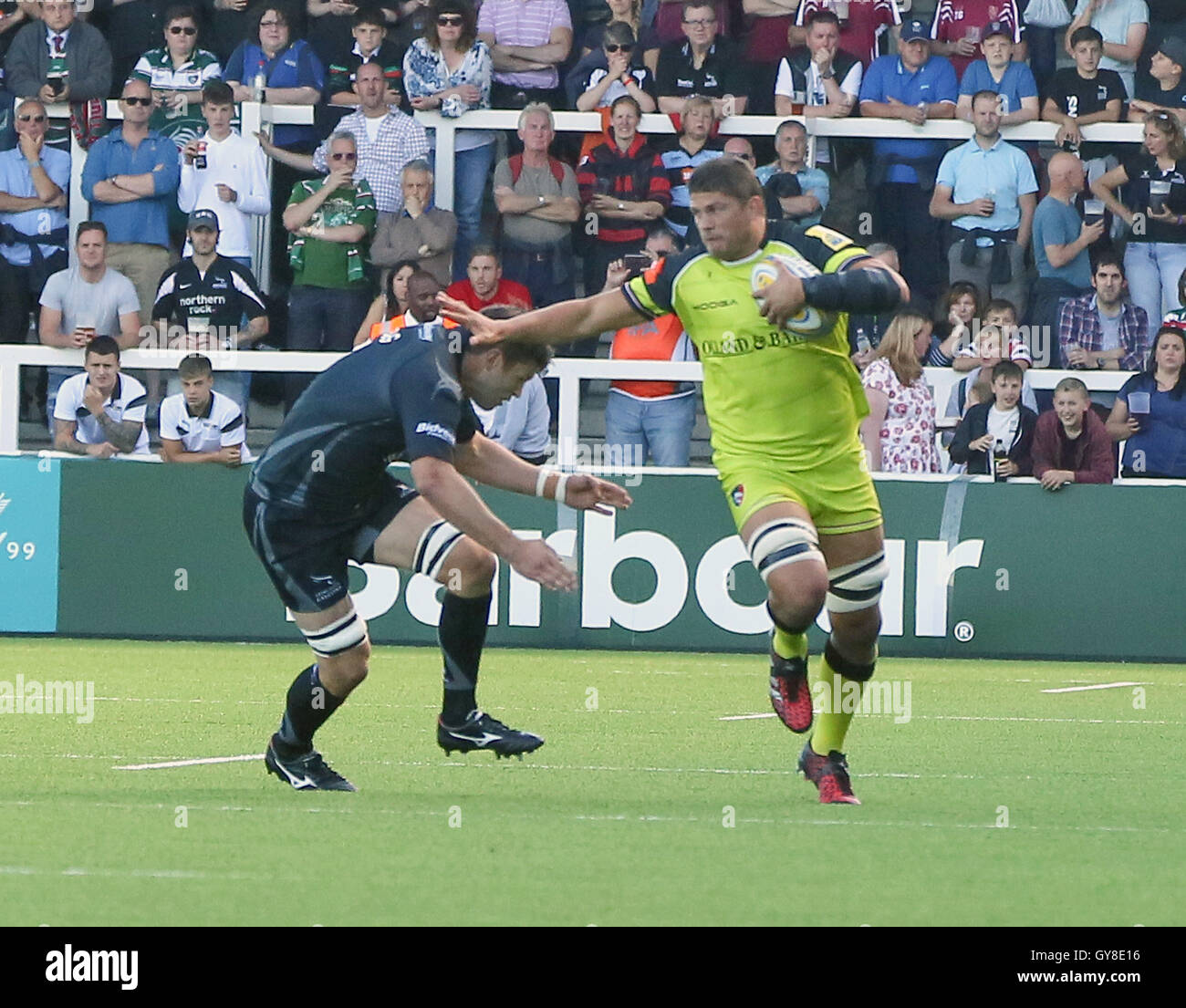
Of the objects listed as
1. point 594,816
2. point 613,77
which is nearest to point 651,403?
point 613,77

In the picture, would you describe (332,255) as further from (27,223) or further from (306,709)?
(306,709)

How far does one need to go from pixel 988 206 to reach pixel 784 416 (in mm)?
10064

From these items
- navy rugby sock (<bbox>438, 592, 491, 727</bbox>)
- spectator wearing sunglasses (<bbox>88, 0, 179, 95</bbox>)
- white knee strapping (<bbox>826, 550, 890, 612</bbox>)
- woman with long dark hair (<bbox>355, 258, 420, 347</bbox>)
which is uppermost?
spectator wearing sunglasses (<bbox>88, 0, 179, 95</bbox>)

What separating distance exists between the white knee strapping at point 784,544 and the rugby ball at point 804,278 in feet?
2.47

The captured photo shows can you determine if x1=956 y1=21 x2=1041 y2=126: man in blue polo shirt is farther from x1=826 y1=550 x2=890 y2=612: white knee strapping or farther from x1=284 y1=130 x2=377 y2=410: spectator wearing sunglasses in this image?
x1=826 y1=550 x2=890 y2=612: white knee strapping

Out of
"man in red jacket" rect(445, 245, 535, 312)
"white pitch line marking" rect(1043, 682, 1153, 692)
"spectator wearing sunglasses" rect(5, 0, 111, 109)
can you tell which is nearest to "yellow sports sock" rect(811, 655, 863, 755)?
"white pitch line marking" rect(1043, 682, 1153, 692)

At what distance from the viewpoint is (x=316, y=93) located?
18.8 meters

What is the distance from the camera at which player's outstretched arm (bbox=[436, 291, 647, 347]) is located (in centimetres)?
820

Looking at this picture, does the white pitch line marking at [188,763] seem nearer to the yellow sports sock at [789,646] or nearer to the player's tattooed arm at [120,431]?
the yellow sports sock at [789,646]

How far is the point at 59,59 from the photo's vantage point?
1894 centimetres

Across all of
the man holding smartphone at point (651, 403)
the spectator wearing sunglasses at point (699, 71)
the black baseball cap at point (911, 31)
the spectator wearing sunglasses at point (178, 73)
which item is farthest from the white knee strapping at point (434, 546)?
the black baseball cap at point (911, 31)

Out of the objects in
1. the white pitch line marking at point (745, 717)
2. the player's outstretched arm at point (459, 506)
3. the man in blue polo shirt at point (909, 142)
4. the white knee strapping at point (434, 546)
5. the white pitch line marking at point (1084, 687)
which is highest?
the man in blue polo shirt at point (909, 142)

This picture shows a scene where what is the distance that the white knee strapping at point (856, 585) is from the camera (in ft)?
28.8
